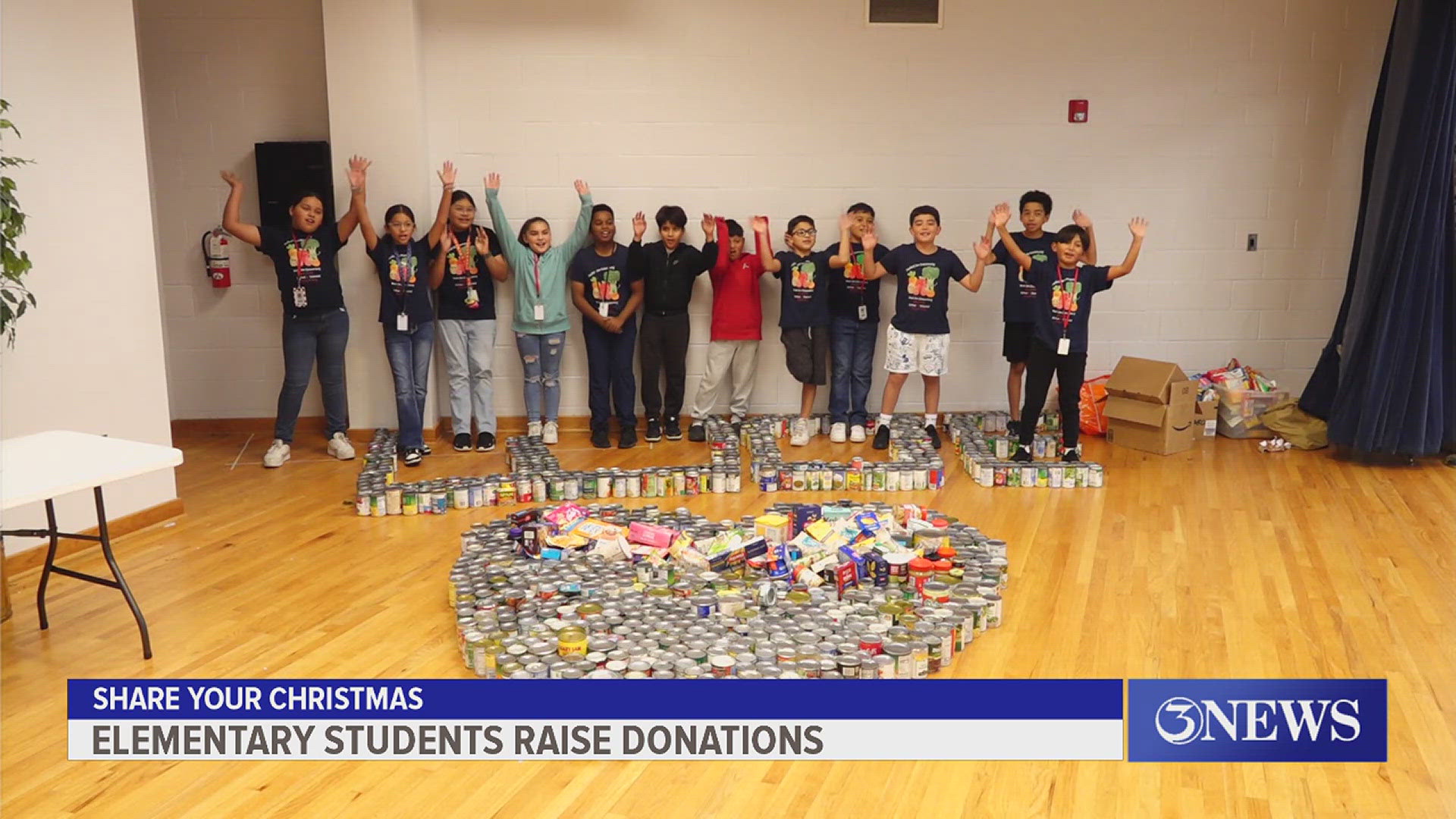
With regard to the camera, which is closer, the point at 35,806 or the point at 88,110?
the point at 35,806

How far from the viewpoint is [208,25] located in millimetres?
7609

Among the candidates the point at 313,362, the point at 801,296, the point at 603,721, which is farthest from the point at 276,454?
the point at 603,721

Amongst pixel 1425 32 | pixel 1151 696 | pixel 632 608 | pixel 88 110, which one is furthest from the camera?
pixel 1425 32

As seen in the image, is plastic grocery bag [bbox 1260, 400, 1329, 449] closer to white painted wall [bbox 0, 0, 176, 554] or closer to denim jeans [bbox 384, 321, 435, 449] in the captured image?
denim jeans [bbox 384, 321, 435, 449]

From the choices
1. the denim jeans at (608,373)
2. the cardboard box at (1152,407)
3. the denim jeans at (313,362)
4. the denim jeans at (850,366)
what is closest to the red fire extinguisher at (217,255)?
the denim jeans at (313,362)

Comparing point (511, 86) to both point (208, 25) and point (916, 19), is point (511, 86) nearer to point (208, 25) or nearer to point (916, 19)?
point (208, 25)

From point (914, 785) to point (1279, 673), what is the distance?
154 centimetres

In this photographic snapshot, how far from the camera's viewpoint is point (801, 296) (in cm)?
776

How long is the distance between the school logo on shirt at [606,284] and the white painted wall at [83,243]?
2.65 metres

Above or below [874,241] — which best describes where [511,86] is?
above

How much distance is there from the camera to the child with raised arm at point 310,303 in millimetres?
7148

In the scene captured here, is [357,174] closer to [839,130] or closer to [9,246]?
[9,246]

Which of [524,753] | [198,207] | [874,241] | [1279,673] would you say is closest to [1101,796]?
[1279,673]

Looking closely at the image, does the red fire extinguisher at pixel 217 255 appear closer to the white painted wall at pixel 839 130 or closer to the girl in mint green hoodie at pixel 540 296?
the white painted wall at pixel 839 130
